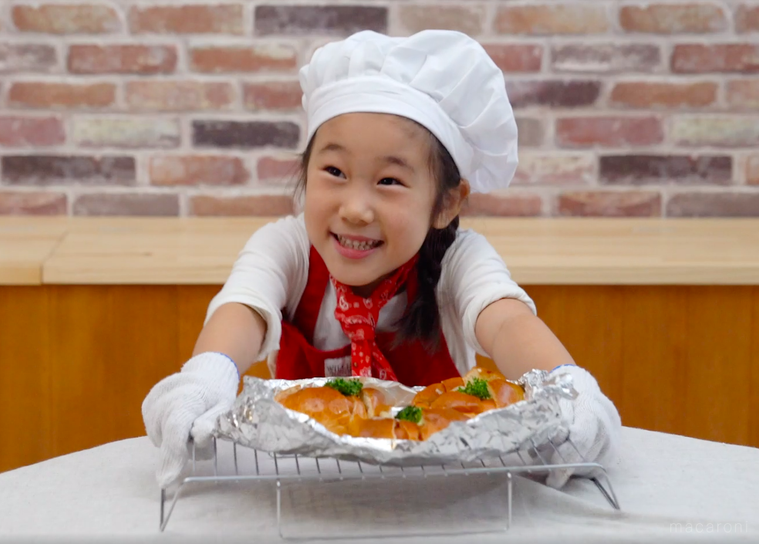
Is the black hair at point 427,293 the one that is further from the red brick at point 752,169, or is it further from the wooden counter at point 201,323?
the red brick at point 752,169

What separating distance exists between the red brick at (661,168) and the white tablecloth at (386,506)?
50.9 inches

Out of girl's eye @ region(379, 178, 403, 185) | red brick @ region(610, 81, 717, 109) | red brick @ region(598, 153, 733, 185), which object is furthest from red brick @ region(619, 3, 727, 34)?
girl's eye @ region(379, 178, 403, 185)

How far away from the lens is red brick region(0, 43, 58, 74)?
2.18 meters

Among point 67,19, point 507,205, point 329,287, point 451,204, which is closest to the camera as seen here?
point 451,204

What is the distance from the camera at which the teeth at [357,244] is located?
1.28m

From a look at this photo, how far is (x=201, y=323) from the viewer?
72.0 inches

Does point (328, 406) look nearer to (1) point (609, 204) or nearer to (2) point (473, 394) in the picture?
(2) point (473, 394)

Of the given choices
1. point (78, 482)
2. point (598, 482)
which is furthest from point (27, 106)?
point (598, 482)

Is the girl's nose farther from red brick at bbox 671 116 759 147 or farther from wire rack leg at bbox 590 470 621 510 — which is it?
red brick at bbox 671 116 759 147

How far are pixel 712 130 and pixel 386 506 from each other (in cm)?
167

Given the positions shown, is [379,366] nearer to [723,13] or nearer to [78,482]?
[78,482]

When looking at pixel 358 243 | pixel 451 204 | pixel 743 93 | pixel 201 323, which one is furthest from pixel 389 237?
pixel 743 93

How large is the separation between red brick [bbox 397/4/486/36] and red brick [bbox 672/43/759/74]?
485 mm

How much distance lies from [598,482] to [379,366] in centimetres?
50
